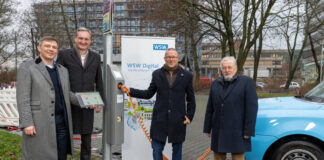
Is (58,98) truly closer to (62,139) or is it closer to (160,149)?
(62,139)

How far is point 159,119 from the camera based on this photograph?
3.76 metres

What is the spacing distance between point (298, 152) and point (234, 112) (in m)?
1.23

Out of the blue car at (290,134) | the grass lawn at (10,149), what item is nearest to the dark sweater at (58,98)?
the grass lawn at (10,149)

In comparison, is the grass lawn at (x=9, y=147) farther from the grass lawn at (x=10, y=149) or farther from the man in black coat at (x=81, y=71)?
the man in black coat at (x=81, y=71)

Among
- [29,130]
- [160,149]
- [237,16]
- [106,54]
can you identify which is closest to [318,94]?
[160,149]

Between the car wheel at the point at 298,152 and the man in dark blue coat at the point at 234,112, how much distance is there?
71cm

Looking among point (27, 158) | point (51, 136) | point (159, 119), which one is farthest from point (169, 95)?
point (27, 158)

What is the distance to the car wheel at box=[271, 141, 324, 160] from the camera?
12.3ft

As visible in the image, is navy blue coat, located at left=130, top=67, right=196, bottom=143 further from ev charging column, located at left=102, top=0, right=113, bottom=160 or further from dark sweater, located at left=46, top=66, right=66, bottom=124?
dark sweater, located at left=46, top=66, right=66, bottom=124

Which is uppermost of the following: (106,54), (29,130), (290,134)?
(106,54)

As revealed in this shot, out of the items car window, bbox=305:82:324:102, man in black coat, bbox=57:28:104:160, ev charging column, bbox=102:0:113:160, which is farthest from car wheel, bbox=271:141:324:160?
man in black coat, bbox=57:28:104:160

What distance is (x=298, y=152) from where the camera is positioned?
381 centimetres

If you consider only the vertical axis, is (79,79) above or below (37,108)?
above

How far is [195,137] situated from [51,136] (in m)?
5.02
